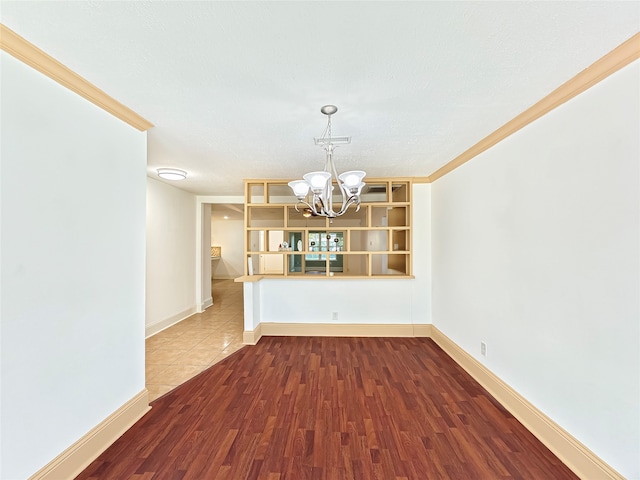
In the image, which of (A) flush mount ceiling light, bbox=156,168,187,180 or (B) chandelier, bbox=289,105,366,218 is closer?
(B) chandelier, bbox=289,105,366,218

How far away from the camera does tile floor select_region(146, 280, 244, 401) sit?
9.12 feet

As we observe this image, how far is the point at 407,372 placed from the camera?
286 cm

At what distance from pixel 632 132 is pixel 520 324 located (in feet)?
4.69

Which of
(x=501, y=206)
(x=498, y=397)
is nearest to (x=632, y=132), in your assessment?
(x=501, y=206)

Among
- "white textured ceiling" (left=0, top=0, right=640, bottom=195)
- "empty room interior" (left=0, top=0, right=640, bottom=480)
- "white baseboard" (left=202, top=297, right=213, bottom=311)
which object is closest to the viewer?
"white textured ceiling" (left=0, top=0, right=640, bottom=195)

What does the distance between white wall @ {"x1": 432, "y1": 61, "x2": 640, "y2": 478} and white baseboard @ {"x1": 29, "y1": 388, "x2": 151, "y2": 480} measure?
3033 millimetres

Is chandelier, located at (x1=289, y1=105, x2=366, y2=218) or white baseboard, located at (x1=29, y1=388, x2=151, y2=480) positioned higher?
chandelier, located at (x1=289, y1=105, x2=366, y2=218)

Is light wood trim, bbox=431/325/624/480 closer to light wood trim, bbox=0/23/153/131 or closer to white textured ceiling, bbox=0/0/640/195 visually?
white textured ceiling, bbox=0/0/640/195

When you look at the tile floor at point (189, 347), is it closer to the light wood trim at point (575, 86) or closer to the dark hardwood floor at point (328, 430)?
the dark hardwood floor at point (328, 430)

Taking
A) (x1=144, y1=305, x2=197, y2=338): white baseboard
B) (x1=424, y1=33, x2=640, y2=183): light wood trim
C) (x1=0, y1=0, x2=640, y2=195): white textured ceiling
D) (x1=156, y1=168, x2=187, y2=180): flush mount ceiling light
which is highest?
(x1=0, y1=0, x2=640, y2=195): white textured ceiling

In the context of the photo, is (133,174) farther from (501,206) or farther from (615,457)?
(615,457)

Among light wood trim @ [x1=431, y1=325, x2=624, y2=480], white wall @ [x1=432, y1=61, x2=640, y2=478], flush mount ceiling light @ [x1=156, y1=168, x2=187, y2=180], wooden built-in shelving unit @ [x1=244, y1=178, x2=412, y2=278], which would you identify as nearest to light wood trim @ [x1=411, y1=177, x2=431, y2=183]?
wooden built-in shelving unit @ [x1=244, y1=178, x2=412, y2=278]

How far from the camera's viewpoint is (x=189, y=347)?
3576 mm

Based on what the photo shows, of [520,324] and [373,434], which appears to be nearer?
[373,434]
